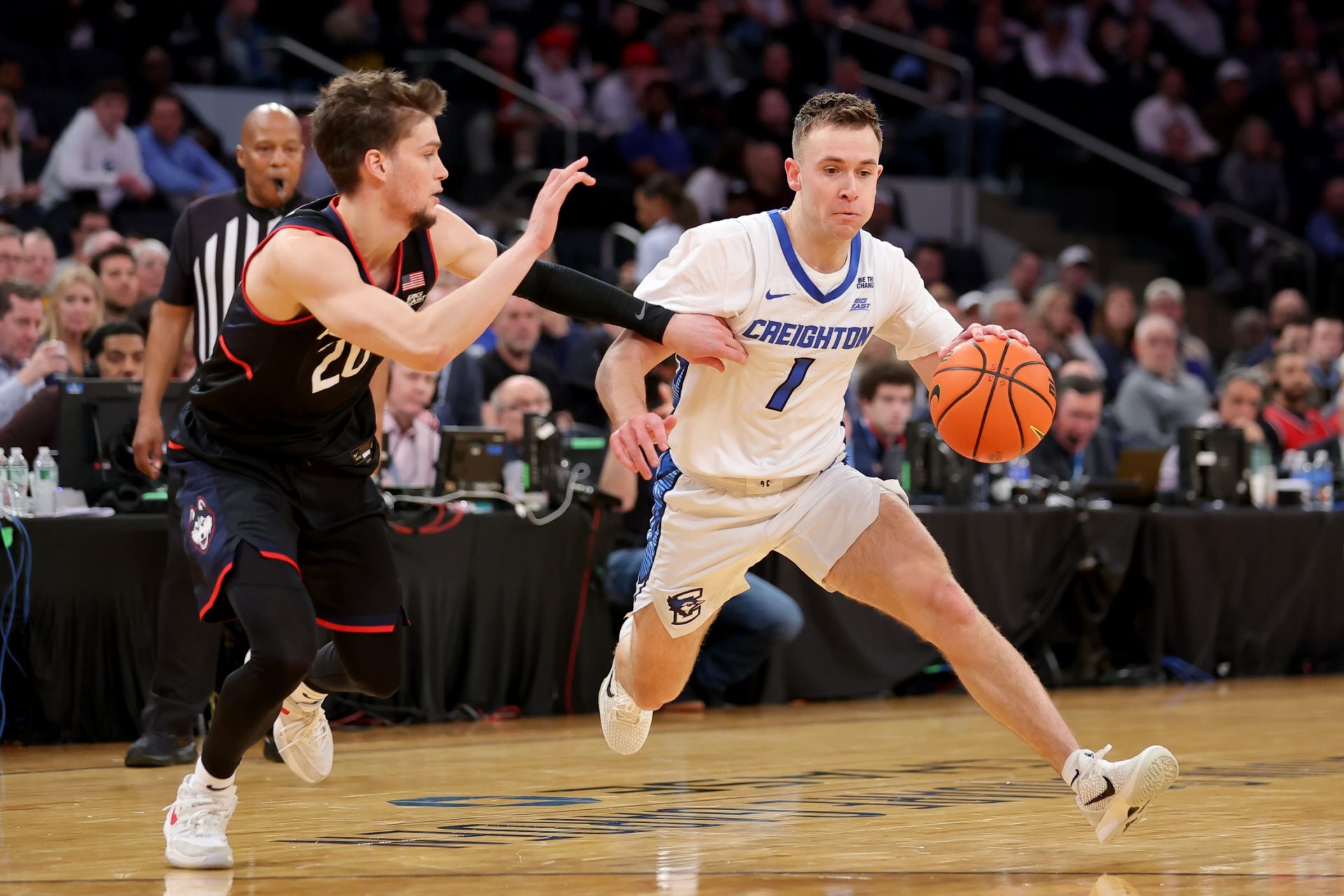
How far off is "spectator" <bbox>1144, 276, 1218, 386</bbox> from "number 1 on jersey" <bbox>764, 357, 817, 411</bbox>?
27.1 ft

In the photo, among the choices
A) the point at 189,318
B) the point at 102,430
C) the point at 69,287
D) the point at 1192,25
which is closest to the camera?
the point at 189,318

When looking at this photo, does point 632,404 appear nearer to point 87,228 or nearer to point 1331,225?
point 87,228

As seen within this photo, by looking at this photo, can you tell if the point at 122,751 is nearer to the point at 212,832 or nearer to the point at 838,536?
the point at 212,832

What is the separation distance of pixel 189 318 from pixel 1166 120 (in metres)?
13.6

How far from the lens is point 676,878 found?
13.6ft

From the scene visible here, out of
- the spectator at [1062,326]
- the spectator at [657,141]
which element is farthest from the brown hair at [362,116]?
the spectator at [657,141]

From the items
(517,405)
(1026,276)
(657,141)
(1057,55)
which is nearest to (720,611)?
(517,405)

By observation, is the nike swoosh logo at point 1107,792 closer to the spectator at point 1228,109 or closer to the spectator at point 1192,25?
the spectator at point 1228,109

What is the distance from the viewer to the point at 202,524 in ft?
14.6

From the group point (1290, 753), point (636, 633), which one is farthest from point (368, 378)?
point (1290, 753)

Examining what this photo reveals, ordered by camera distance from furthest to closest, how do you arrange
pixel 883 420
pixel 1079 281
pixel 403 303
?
pixel 1079 281 < pixel 883 420 < pixel 403 303

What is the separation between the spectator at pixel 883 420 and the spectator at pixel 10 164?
18.9 ft

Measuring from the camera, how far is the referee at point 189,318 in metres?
6.47

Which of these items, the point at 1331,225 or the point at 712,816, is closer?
the point at 712,816
